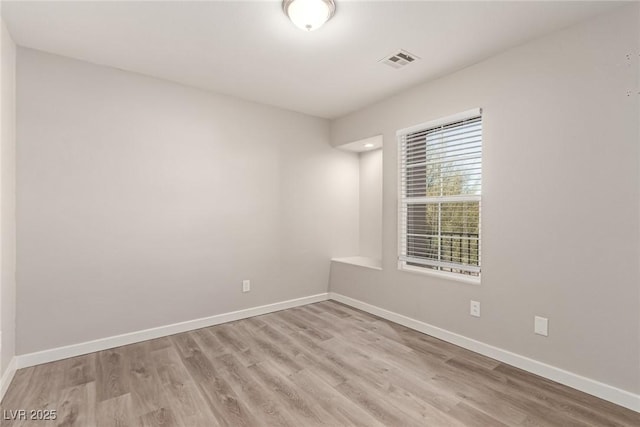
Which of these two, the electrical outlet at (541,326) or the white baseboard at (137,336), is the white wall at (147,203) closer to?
the white baseboard at (137,336)

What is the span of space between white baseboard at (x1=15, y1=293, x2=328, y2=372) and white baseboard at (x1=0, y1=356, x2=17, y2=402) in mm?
67

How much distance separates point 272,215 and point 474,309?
7.77 feet

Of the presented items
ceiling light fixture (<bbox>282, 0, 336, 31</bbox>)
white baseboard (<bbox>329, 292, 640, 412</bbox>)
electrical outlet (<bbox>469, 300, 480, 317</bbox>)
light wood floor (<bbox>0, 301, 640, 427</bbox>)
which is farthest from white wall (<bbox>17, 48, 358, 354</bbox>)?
electrical outlet (<bbox>469, 300, 480, 317</bbox>)

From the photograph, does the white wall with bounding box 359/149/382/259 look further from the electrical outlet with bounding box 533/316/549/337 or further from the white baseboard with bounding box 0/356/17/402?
the white baseboard with bounding box 0/356/17/402

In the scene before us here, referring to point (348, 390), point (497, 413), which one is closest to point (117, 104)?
point (348, 390)

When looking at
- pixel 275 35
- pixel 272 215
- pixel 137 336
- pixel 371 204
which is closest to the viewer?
pixel 275 35

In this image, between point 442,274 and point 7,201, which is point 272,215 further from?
point 7,201

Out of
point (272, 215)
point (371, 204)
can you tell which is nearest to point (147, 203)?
point (272, 215)

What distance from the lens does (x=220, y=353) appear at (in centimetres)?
266

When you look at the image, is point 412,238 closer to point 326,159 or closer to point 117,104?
point 326,159

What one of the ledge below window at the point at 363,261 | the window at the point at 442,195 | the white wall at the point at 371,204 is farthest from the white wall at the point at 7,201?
the white wall at the point at 371,204

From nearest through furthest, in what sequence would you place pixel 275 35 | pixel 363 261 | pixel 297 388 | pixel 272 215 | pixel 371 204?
1. pixel 297 388
2. pixel 275 35
3. pixel 272 215
4. pixel 363 261
5. pixel 371 204

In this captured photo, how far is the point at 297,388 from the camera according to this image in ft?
7.00

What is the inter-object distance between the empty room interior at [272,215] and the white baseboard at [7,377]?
1.2 inches
